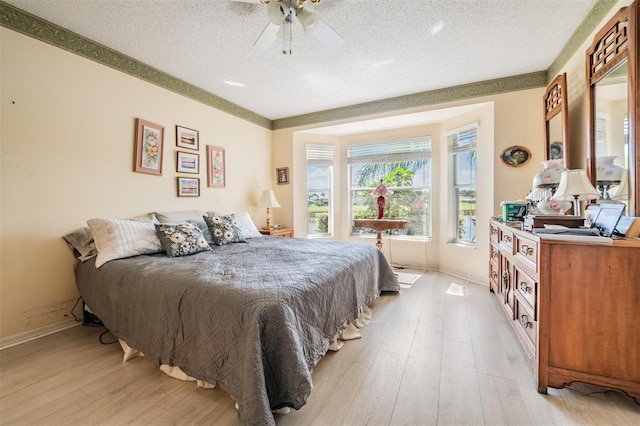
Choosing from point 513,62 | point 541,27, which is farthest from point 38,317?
point 513,62

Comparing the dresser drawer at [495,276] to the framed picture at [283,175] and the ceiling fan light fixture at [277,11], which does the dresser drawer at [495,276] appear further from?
the framed picture at [283,175]

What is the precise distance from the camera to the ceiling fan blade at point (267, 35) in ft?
6.48

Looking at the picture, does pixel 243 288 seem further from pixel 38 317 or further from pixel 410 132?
pixel 410 132

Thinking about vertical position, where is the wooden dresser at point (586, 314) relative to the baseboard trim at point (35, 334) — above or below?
above

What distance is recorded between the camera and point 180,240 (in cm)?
233

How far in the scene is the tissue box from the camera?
7.75 feet

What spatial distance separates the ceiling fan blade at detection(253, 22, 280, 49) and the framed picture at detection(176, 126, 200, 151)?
1.64 metres

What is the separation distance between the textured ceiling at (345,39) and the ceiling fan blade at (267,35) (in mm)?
186

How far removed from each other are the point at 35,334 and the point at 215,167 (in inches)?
92.7

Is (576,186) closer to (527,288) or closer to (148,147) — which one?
(527,288)

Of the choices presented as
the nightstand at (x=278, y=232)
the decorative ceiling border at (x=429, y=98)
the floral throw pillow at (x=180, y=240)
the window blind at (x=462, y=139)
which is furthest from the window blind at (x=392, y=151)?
the floral throw pillow at (x=180, y=240)

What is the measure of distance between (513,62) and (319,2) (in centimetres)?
223

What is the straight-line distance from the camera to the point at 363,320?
7.81 ft

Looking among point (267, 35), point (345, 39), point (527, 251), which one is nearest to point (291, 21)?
point (267, 35)
